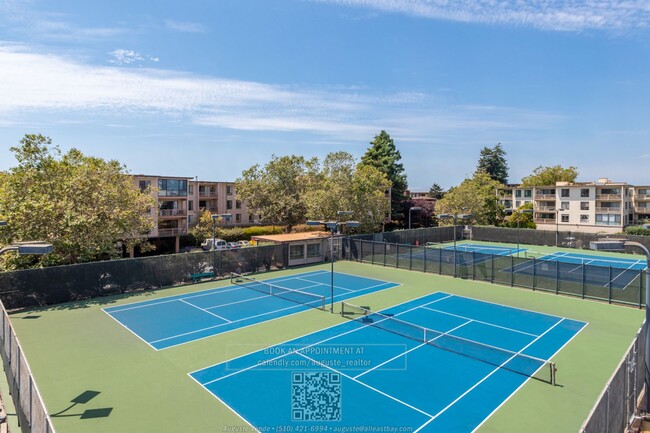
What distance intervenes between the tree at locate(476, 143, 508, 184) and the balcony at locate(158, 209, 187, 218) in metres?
72.5

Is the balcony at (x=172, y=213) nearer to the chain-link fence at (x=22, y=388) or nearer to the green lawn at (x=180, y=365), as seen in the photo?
the green lawn at (x=180, y=365)

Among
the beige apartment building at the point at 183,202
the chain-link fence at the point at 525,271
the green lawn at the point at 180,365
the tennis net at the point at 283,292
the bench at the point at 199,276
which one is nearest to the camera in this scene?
the green lawn at the point at 180,365

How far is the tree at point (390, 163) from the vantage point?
236 feet

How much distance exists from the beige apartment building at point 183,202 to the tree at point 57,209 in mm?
18690

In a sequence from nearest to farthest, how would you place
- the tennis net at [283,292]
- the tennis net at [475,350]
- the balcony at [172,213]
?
the tennis net at [475,350] → the tennis net at [283,292] → the balcony at [172,213]

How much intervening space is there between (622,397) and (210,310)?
18089 millimetres

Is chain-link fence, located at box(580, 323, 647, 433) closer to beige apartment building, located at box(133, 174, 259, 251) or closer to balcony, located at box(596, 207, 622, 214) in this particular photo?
beige apartment building, located at box(133, 174, 259, 251)

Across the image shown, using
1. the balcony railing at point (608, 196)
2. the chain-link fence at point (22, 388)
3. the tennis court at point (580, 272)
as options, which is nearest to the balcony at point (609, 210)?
the balcony railing at point (608, 196)

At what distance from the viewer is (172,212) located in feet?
178

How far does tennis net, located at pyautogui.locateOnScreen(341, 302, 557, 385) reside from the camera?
1438 cm

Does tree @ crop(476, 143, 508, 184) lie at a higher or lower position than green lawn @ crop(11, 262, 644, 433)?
higher

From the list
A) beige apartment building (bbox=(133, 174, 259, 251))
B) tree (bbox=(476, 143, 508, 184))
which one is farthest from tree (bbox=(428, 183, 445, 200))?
beige apartment building (bbox=(133, 174, 259, 251))

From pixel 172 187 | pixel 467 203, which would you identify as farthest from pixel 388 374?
pixel 467 203

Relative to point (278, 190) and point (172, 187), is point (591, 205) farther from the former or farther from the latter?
point (172, 187)
